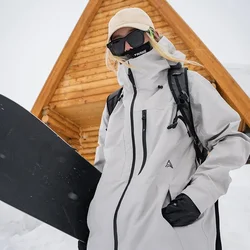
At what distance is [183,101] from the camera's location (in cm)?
140

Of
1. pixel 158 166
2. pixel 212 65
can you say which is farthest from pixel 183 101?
pixel 212 65

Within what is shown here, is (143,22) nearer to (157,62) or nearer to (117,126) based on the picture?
(157,62)

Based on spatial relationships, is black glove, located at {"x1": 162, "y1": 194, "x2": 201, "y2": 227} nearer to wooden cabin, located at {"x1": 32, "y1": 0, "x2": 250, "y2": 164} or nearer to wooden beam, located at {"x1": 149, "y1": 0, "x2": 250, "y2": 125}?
wooden beam, located at {"x1": 149, "y1": 0, "x2": 250, "y2": 125}

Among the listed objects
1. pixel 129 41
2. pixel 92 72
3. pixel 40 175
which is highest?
pixel 129 41

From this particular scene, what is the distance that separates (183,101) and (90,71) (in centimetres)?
446

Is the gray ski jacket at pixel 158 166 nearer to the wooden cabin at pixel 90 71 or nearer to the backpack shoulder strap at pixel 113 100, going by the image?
the backpack shoulder strap at pixel 113 100

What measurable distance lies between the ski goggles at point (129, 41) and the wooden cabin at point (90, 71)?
3.24 meters

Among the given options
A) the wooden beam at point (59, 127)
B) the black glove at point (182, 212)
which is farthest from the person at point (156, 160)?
the wooden beam at point (59, 127)

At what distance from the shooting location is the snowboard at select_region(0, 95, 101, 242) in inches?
53.9

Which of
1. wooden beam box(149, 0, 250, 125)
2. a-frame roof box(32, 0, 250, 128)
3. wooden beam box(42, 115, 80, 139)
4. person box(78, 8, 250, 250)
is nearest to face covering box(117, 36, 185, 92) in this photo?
person box(78, 8, 250, 250)

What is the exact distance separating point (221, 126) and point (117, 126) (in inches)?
23.9

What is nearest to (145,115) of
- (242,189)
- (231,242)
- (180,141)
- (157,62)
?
(180,141)

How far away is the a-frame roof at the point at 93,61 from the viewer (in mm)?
4926

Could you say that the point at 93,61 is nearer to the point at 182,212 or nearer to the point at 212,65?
the point at 212,65
